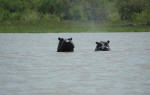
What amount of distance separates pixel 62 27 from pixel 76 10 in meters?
21.3

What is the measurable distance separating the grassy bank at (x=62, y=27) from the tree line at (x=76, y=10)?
516cm

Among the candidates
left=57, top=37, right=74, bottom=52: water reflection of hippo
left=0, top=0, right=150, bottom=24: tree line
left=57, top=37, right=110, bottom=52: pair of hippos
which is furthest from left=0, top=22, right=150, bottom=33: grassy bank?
left=57, top=37, right=74, bottom=52: water reflection of hippo

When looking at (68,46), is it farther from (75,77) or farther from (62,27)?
(62,27)

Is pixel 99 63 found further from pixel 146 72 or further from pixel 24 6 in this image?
pixel 24 6

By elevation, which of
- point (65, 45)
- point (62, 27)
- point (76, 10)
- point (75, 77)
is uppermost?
point (76, 10)

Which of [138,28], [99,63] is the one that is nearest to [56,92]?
[99,63]

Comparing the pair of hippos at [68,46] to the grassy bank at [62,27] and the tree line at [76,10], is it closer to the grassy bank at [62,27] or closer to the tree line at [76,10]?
the grassy bank at [62,27]

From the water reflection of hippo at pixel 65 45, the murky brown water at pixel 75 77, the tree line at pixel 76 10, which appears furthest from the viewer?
the tree line at pixel 76 10

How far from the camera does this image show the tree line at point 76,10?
4072 inches

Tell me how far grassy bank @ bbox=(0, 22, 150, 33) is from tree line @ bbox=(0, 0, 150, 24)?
5160 millimetres

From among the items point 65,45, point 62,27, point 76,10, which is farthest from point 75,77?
point 76,10

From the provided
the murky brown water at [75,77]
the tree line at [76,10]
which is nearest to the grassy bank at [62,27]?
the tree line at [76,10]

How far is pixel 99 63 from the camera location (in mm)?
22234

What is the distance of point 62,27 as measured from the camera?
299ft
